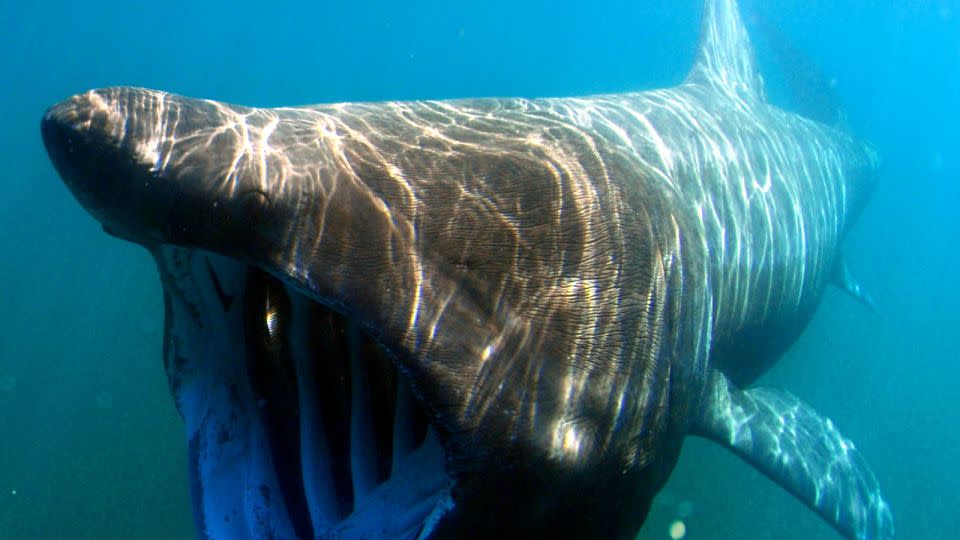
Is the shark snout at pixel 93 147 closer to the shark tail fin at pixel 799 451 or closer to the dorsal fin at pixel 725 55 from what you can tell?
the shark tail fin at pixel 799 451

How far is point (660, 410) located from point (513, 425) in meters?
0.87

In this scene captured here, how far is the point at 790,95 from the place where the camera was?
13492 millimetres

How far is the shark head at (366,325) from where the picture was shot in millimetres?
1847

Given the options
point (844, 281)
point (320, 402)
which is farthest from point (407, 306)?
point (844, 281)

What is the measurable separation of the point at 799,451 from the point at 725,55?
488 centimetres

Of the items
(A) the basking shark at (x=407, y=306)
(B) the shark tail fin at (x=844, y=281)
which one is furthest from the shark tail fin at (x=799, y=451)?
(B) the shark tail fin at (x=844, y=281)

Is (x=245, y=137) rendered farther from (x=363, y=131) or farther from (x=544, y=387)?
(x=544, y=387)

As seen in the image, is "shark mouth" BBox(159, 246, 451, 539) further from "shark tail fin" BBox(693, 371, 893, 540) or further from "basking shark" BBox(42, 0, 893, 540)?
"shark tail fin" BBox(693, 371, 893, 540)

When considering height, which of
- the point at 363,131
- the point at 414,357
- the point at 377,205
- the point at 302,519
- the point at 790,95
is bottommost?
the point at 302,519

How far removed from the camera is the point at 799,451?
486 centimetres

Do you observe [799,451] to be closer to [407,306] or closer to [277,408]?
[277,408]

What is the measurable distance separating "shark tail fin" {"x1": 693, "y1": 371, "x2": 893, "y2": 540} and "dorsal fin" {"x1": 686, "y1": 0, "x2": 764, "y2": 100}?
11.5ft

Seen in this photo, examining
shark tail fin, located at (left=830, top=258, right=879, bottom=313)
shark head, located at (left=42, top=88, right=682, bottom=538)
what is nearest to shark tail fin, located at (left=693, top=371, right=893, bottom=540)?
shark head, located at (left=42, top=88, right=682, bottom=538)

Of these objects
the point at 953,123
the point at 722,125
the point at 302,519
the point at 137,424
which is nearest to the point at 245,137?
the point at 302,519
